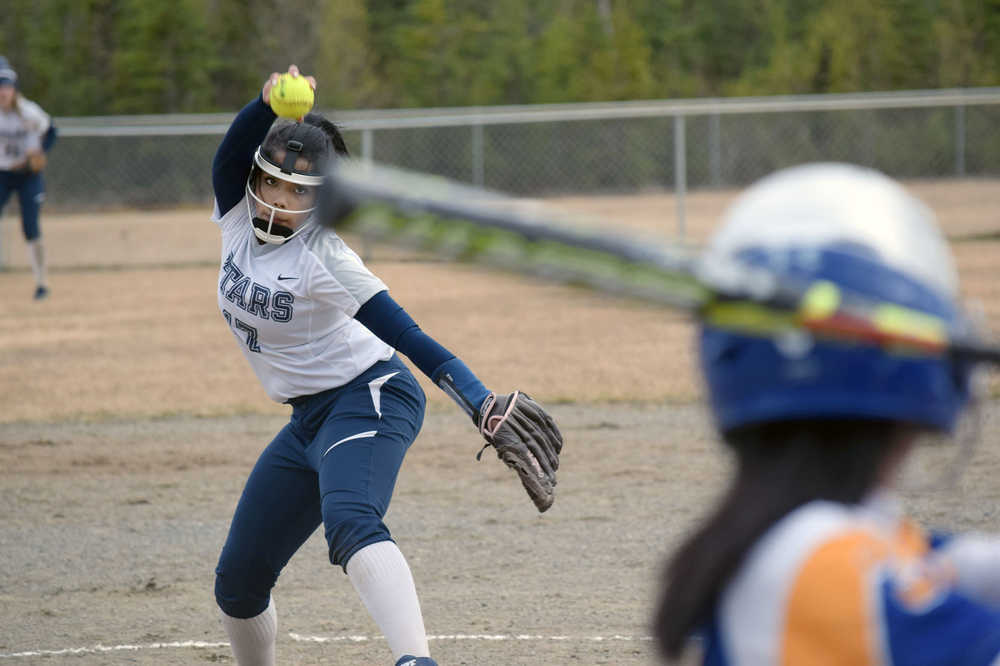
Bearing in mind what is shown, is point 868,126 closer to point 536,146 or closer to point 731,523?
point 536,146

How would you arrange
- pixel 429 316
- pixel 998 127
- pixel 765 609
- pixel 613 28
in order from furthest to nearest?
pixel 613 28
pixel 998 127
pixel 429 316
pixel 765 609

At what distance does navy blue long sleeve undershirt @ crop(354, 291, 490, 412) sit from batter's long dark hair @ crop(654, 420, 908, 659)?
2.43 m

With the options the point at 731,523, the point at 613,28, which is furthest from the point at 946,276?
the point at 613,28

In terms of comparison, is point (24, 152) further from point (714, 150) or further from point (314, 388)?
point (714, 150)

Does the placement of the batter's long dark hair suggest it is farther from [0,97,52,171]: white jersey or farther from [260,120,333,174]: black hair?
[0,97,52,171]: white jersey

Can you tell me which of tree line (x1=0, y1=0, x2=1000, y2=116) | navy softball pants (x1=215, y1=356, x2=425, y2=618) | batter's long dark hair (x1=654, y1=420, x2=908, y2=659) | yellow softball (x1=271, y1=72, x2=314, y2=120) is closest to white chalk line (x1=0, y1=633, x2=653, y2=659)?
navy softball pants (x1=215, y1=356, x2=425, y2=618)

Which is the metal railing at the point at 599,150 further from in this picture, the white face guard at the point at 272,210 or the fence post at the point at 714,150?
the white face guard at the point at 272,210

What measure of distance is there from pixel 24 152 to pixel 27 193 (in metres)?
0.48

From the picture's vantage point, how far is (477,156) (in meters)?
21.8

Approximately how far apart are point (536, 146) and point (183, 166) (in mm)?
6338

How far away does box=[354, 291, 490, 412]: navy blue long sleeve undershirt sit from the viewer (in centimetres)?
375

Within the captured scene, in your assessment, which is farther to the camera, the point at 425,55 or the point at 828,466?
the point at 425,55

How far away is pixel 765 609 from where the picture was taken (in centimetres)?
122

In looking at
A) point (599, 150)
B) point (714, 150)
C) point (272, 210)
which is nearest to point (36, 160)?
point (272, 210)
